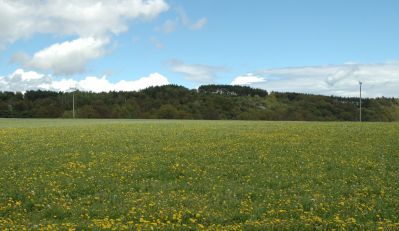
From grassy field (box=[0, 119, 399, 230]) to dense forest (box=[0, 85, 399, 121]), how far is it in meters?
115

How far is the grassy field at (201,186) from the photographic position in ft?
40.3

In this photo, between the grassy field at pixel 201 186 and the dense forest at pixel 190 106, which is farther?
the dense forest at pixel 190 106

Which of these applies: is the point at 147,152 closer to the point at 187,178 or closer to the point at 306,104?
the point at 187,178

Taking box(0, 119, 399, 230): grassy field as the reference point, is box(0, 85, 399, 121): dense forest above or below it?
above

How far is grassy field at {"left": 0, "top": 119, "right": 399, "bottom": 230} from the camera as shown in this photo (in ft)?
40.3

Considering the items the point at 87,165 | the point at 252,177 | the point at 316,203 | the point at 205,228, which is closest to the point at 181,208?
the point at 205,228

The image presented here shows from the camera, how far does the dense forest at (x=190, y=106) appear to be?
5581 inches

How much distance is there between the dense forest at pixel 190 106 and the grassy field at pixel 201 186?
4508 inches

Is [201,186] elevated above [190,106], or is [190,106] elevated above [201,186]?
[190,106]

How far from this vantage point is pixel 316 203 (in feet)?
46.2

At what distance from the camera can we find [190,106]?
154 meters

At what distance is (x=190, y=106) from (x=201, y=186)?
453ft

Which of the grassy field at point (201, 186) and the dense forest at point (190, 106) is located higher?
the dense forest at point (190, 106)

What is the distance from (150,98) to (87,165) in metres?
143
